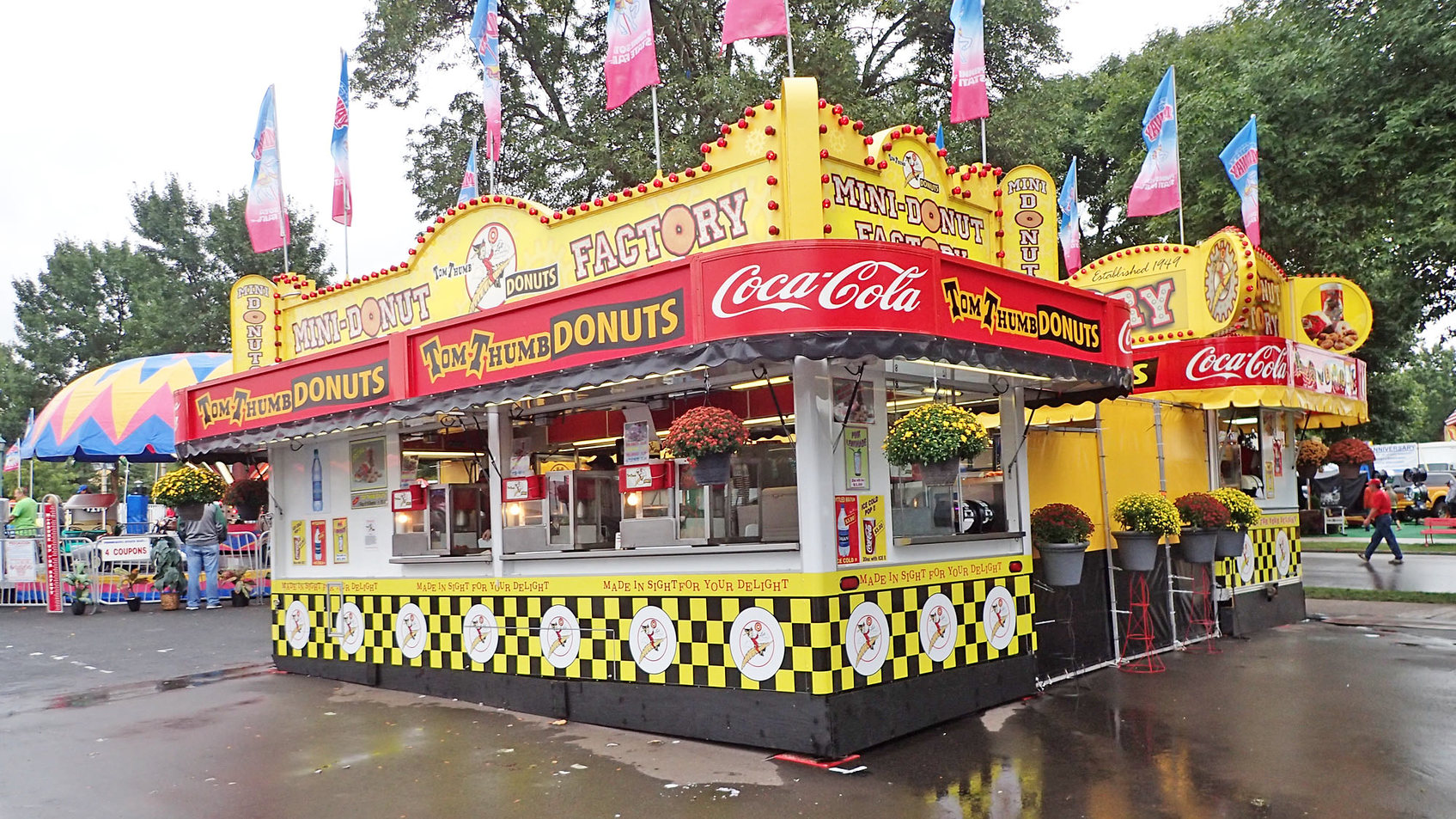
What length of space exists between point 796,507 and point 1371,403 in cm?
2670

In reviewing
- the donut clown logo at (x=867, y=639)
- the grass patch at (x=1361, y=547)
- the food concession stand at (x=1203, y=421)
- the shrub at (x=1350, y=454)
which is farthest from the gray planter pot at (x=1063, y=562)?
the grass patch at (x=1361, y=547)

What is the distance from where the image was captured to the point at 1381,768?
6035mm

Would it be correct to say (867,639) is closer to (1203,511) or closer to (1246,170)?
(1203,511)

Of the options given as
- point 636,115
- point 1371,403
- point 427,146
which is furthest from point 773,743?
point 1371,403

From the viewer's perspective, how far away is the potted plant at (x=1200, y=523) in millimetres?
10156

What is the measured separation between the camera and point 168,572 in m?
17.6

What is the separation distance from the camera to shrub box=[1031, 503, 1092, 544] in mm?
8617

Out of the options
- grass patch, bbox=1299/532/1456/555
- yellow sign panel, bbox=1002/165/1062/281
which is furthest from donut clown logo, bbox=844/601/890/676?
grass patch, bbox=1299/532/1456/555

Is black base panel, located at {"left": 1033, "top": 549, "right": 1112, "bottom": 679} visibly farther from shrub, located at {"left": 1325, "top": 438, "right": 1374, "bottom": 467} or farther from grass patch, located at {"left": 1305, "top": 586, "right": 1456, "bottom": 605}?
grass patch, located at {"left": 1305, "top": 586, "right": 1456, "bottom": 605}

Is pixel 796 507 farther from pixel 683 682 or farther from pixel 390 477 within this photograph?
pixel 390 477

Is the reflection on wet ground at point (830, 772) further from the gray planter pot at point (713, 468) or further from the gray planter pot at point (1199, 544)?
the gray planter pot at point (713, 468)

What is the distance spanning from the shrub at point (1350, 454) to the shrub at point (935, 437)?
28.6 ft

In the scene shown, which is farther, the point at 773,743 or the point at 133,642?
the point at 133,642

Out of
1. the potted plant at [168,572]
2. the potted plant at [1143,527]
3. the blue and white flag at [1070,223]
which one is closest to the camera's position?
the potted plant at [1143,527]
